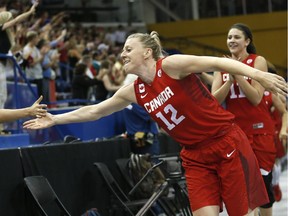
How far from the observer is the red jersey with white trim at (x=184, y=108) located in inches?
194

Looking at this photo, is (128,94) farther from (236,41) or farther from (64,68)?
(64,68)

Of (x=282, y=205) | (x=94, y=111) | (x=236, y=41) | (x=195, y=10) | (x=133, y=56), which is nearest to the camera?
(x=133, y=56)

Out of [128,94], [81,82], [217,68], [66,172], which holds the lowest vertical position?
[66,172]

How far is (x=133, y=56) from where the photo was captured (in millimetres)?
5109

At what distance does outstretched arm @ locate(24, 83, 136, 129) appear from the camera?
17.6 ft

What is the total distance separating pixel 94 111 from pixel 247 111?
175 cm

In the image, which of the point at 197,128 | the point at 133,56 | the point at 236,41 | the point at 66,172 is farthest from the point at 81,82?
the point at 197,128

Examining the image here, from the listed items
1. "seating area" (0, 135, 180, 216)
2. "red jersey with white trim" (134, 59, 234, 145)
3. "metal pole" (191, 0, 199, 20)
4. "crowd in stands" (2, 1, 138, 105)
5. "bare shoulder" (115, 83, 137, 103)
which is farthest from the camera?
"metal pole" (191, 0, 199, 20)

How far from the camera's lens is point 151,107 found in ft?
16.5

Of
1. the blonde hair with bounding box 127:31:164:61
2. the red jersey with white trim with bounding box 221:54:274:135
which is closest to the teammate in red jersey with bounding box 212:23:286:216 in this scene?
the red jersey with white trim with bounding box 221:54:274:135

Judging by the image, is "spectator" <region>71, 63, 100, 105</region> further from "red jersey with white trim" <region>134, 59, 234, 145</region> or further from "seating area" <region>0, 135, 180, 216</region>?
"red jersey with white trim" <region>134, 59, 234, 145</region>

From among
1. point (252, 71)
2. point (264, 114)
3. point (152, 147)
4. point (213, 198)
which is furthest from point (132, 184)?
point (252, 71)

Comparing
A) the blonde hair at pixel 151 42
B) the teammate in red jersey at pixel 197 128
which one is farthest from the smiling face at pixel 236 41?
the teammate in red jersey at pixel 197 128

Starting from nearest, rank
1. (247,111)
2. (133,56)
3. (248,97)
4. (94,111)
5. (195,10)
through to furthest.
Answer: (133,56)
(94,111)
(248,97)
(247,111)
(195,10)
